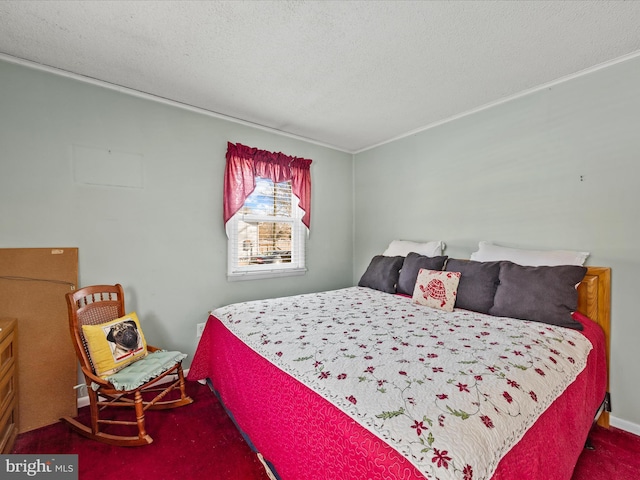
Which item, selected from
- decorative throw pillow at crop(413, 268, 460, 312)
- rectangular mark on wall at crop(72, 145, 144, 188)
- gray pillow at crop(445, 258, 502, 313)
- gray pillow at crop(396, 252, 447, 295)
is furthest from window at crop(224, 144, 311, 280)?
gray pillow at crop(445, 258, 502, 313)

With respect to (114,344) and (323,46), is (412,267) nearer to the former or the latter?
(323,46)

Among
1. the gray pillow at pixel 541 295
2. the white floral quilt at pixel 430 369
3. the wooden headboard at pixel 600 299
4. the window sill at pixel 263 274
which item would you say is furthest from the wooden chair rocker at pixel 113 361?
the wooden headboard at pixel 600 299

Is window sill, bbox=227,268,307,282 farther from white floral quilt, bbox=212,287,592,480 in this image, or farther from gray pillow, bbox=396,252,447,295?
gray pillow, bbox=396,252,447,295

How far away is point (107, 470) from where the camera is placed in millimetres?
1538

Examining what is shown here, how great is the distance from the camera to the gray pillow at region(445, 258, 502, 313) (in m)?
2.14

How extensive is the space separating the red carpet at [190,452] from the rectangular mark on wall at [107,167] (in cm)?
173

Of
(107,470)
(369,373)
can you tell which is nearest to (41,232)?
(107,470)

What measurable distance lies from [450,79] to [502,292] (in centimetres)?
163

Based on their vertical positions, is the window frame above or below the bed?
above

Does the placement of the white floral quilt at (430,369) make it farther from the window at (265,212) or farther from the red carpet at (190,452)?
the window at (265,212)

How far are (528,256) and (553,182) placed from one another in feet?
2.00

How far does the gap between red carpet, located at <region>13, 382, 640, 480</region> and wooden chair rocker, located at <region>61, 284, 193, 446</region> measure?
0.08 metres

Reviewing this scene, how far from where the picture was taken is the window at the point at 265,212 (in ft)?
9.43

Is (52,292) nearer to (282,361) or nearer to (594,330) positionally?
(282,361)
